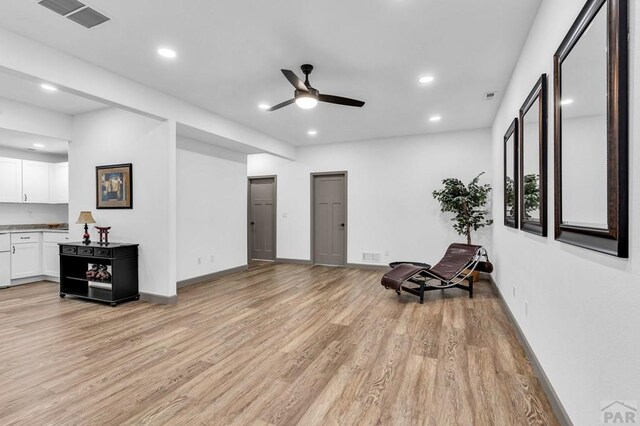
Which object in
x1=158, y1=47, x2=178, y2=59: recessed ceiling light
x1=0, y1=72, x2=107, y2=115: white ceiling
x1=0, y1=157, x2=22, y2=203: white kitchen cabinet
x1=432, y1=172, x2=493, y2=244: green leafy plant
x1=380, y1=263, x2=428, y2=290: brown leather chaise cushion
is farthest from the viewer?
x1=0, y1=157, x2=22, y2=203: white kitchen cabinet

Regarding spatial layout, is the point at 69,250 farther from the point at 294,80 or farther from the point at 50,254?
the point at 294,80

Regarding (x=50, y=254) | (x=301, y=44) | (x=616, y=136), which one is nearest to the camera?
(x=616, y=136)

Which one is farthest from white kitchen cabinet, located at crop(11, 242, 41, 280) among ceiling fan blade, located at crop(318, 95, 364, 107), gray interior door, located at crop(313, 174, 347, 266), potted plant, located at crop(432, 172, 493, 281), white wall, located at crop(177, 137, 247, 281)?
potted plant, located at crop(432, 172, 493, 281)

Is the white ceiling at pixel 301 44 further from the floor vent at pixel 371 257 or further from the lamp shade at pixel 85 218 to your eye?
the floor vent at pixel 371 257

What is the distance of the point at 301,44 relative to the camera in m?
2.92

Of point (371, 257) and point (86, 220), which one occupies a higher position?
point (86, 220)

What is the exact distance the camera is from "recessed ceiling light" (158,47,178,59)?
302 cm

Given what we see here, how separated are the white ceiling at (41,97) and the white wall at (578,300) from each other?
5.16 m

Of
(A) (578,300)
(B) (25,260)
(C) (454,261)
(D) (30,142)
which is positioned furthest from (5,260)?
(A) (578,300)

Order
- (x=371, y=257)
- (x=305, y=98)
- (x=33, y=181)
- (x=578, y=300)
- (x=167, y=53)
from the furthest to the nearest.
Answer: (x=371, y=257)
(x=33, y=181)
(x=305, y=98)
(x=167, y=53)
(x=578, y=300)

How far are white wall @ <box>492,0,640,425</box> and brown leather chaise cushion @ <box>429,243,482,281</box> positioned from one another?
151cm

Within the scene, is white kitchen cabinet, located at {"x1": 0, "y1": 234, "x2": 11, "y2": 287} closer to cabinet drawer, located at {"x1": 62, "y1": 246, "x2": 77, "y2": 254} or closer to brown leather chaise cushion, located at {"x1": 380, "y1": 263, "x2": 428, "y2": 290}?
cabinet drawer, located at {"x1": 62, "y1": 246, "x2": 77, "y2": 254}

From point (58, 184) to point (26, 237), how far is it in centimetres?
123

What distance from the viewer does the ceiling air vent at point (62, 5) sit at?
2.34m
